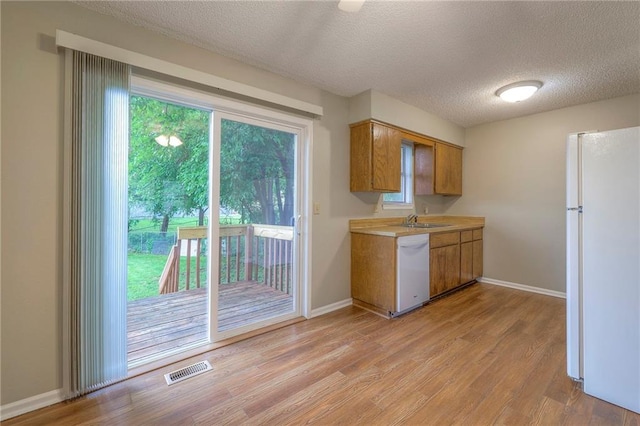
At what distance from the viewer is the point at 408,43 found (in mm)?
2076

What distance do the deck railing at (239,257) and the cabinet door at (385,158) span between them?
3.84ft

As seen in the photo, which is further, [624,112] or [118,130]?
[624,112]

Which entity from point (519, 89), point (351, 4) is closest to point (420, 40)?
point (351, 4)

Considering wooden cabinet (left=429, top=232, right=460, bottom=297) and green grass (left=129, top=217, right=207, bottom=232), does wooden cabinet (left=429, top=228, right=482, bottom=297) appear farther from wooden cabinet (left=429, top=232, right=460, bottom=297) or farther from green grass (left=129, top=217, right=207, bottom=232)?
green grass (left=129, top=217, right=207, bottom=232)

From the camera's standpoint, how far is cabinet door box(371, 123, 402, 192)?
3008 mm

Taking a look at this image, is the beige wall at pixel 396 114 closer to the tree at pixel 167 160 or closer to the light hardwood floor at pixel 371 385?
the tree at pixel 167 160

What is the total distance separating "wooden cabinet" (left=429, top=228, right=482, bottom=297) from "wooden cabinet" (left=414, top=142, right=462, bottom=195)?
0.75 metres

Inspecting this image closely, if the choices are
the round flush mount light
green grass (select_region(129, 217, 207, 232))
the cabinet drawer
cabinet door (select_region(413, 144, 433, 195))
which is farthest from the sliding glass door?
the round flush mount light

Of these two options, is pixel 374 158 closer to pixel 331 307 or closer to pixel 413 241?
pixel 413 241

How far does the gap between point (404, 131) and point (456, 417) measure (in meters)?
2.92

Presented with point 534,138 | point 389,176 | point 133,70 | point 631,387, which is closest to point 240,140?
point 133,70

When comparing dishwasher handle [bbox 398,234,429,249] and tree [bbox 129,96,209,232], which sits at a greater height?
tree [bbox 129,96,209,232]

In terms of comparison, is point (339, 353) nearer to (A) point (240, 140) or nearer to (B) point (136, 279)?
(B) point (136, 279)

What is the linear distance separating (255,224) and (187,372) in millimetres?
1264
